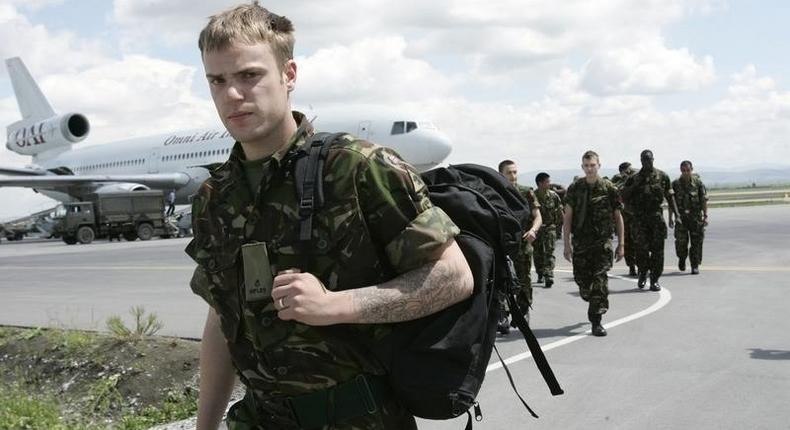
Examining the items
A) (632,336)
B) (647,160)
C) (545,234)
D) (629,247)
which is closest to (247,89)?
(632,336)

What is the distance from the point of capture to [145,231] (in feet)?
100

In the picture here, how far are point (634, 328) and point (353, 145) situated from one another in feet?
23.3

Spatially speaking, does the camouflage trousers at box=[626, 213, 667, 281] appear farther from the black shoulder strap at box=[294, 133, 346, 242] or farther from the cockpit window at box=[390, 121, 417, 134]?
the cockpit window at box=[390, 121, 417, 134]

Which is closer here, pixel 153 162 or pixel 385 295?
pixel 385 295

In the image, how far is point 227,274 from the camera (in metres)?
2.22

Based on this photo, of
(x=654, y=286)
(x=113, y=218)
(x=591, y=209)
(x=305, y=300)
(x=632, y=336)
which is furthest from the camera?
(x=113, y=218)

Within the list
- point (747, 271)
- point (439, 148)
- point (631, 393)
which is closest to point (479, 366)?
point (631, 393)

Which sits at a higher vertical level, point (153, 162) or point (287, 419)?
point (153, 162)

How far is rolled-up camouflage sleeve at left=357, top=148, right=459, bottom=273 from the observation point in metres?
1.96

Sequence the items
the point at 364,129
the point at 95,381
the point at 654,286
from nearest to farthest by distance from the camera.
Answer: the point at 95,381 → the point at 654,286 → the point at 364,129

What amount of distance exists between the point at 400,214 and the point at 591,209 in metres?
7.07

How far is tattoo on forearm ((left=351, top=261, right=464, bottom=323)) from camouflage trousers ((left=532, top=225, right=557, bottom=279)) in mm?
10936

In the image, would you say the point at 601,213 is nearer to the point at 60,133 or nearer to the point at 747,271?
the point at 747,271

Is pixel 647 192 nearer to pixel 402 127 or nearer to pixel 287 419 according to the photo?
pixel 287 419
